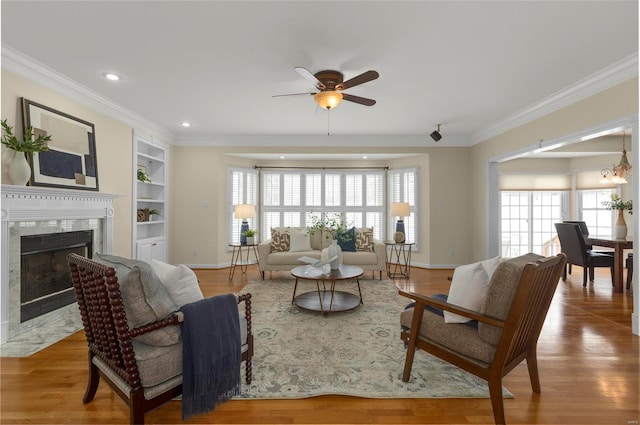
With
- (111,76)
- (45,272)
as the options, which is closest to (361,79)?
(111,76)

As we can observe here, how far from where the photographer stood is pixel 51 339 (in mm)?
2867

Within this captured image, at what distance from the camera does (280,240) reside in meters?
5.63

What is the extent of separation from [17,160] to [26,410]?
7.45 ft

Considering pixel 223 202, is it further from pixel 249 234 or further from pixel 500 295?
pixel 500 295

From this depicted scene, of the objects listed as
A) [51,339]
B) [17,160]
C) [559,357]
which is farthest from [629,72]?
[51,339]

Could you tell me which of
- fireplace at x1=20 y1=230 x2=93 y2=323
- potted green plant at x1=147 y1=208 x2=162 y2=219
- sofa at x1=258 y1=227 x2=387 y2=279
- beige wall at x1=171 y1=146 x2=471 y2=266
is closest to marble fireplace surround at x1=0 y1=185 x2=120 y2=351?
fireplace at x1=20 y1=230 x2=93 y2=323

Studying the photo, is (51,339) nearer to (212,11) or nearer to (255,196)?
(212,11)

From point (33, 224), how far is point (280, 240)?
3443 mm

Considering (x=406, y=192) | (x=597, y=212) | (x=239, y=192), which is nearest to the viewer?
(x=239, y=192)

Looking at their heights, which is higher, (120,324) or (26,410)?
(120,324)

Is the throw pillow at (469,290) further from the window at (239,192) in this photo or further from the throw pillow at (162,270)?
the window at (239,192)

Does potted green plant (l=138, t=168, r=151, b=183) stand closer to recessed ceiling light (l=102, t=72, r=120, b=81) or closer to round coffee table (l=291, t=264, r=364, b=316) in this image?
recessed ceiling light (l=102, t=72, r=120, b=81)

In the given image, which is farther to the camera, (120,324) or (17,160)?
(17,160)

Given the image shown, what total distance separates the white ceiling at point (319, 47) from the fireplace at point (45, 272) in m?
1.89
